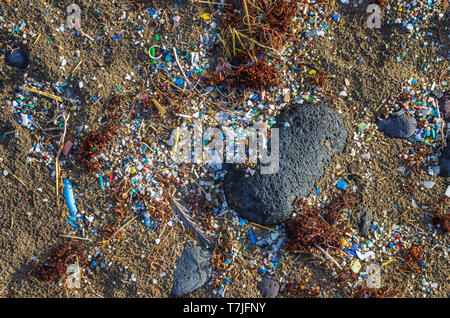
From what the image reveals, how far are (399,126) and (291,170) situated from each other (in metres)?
1.51

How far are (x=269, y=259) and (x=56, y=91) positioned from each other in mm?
3298

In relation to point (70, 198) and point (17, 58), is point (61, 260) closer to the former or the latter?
point (70, 198)

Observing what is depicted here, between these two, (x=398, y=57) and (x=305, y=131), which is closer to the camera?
(x=305, y=131)

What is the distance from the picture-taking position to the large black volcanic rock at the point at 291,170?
4180mm

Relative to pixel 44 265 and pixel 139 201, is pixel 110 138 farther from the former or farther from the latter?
pixel 44 265

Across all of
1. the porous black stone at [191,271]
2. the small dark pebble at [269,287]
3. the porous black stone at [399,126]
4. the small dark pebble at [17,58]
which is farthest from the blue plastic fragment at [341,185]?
the small dark pebble at [17,58]

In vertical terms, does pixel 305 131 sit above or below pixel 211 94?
below

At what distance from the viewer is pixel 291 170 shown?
4180 millimetres

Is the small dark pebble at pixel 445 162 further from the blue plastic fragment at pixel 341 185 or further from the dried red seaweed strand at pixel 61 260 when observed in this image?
the dried red seaweed strand at pixel 61 260

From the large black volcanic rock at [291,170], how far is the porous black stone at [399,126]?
59 cm

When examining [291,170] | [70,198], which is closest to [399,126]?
[291,170]

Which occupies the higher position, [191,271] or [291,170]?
[291,170]
